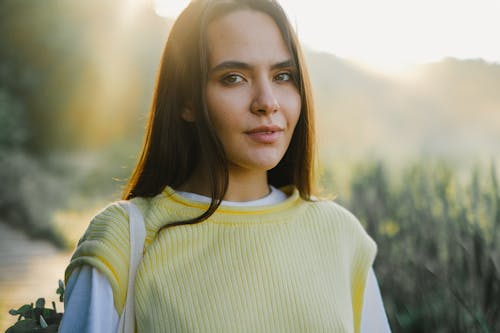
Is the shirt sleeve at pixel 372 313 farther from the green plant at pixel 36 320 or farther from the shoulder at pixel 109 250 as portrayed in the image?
the green plant at pixel 36 320

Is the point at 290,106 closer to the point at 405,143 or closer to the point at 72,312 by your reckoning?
the point at 72,312

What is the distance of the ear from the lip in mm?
235

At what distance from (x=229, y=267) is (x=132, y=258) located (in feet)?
0.98

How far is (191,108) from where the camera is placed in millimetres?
1987

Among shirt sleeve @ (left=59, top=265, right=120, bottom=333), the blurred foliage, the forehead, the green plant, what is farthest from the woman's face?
the blurred foliage

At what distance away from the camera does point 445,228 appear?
3055 millimetres

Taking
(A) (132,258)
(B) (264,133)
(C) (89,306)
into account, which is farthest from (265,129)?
(C) (89,306)

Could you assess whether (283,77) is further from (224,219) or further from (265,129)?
(224,219)

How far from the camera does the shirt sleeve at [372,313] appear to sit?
7.01ft

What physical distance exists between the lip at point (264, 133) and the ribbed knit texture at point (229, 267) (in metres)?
0.25

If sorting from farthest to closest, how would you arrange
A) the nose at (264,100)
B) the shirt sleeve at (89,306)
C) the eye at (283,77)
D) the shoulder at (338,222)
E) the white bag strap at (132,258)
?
the shoulder at (338,222), the eye at (283,77), the nose at (264,100), the white bag strap at (132,258), the shirt sleeve at (89,306)

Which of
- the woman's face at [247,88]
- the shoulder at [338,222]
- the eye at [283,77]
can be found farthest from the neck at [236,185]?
the eye at [283,77]

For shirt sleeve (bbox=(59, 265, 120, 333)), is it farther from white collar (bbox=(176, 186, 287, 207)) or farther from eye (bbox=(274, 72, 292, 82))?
eye (bbox=(274, 72, 292, 82))

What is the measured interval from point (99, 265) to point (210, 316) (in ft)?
1.17
